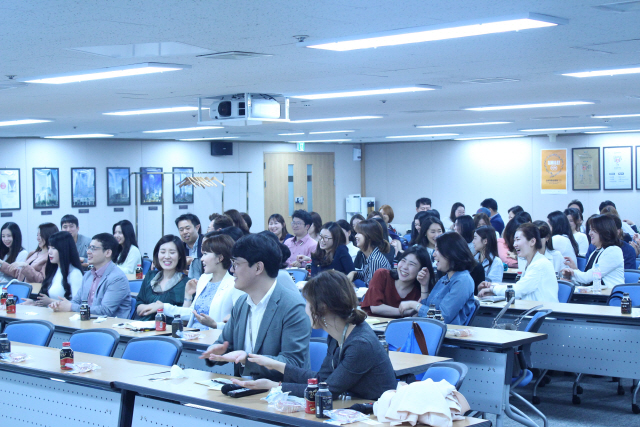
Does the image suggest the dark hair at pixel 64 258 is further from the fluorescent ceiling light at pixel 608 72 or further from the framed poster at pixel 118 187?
the framed poster at pixel 118 187

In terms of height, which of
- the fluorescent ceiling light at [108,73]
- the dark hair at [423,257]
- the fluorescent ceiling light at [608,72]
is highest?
the fluorescent ceiling light at [608,72]

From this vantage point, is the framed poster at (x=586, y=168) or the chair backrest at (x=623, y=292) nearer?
the chair backrest at (x=623, y=292)

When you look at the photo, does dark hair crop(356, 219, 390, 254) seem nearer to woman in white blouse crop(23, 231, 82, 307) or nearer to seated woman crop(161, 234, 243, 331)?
seated woman crop(161, 234, 243, 331)

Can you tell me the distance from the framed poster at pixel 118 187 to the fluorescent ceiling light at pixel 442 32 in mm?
10614

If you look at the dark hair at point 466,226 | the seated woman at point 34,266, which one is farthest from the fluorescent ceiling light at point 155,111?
the dark hair at point 466,226

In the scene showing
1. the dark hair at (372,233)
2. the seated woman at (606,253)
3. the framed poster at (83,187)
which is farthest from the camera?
the framed poster at (83,187)

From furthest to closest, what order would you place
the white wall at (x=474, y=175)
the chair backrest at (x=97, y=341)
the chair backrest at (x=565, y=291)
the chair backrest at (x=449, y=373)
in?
the white wall at (x=474, y=175) → the chair backrest at (x=565, y=291) → the chair backrest at (x=97, y=341) → the chair backrest at (x=449, y=373)

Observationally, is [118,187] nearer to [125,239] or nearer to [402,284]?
[125,239]

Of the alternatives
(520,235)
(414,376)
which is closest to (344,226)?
(520,235)

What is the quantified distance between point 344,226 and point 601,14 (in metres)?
6.42

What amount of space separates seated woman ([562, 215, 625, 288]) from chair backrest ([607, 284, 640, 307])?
72 centimetres

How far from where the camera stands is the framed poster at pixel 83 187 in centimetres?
1388

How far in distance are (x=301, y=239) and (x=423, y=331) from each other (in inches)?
217

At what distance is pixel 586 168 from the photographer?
15633 mm
